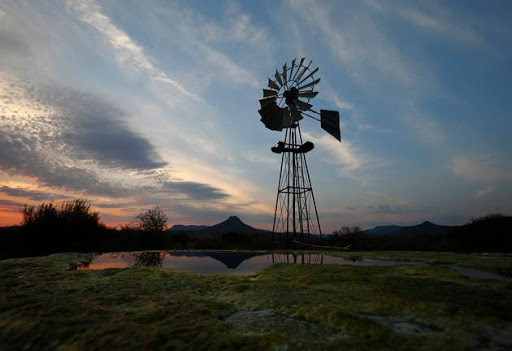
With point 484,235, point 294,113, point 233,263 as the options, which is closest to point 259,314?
point 233,263

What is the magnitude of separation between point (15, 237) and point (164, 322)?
75.7ft

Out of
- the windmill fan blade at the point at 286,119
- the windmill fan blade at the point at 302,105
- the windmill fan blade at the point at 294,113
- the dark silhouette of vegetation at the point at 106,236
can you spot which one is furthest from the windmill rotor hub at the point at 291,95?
the dark silhouette of vegetation at the point at 106,236

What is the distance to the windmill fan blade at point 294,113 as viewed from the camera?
21836mm

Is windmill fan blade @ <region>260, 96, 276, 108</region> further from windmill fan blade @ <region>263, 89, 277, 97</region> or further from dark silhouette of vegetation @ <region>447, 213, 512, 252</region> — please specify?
dark silhouette of vegetation @ <region>447, 213, 512, 252</region>

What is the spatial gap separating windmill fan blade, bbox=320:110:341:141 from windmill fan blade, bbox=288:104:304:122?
5.97 ft

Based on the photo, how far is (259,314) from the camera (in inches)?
173

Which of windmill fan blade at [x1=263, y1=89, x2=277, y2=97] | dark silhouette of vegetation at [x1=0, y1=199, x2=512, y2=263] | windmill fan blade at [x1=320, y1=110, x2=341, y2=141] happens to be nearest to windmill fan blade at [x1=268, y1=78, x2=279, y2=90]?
windmill fan blade at [x1=263, y1=89, x2=277, y2=97]

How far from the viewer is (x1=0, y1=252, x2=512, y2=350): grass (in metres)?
3.24

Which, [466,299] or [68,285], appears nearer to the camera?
[466,299]

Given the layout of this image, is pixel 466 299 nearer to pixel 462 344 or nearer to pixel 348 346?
pixel 462 344

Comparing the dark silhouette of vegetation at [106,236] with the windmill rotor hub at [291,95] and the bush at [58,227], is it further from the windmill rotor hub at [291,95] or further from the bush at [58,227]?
the windmill rotor hub at [291,95]

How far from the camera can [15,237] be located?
782 inches

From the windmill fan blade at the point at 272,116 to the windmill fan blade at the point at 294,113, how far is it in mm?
931

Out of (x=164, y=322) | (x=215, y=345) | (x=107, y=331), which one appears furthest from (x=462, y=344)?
(x=107, y=331)
